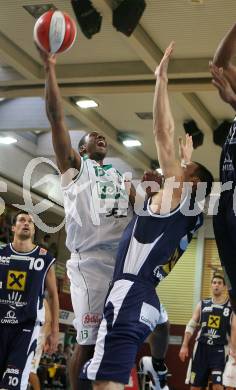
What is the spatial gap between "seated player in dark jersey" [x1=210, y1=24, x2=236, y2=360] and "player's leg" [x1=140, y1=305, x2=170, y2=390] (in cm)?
125

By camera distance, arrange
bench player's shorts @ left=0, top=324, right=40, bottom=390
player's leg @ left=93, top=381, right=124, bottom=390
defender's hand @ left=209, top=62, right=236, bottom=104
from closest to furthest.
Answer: defender's hand @ left=209, top=62, right=236, bottom=104, player's leg @ left=93, top=381, right=124, bottom=390, bench player's shorts @ left=0, top=324, right=40, bottom=390

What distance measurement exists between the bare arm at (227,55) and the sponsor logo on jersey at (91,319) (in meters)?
2.10

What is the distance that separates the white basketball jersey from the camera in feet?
18.0

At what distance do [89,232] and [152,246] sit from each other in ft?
3.70

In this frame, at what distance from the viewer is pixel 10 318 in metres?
6.80

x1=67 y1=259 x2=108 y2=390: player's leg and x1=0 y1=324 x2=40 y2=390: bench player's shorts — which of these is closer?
x1=67 y1=259 x2=108 y2=390: player's leg

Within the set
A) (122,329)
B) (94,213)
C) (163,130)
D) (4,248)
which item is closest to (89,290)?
→ (94,213)

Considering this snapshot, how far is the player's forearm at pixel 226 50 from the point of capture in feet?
12.5

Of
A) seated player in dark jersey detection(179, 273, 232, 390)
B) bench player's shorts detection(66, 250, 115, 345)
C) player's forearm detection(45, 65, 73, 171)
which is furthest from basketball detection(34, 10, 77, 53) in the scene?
seated player in dark jersey detection(179, 273, 232, 390)

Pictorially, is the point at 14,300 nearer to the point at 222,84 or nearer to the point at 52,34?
the point at 52,34

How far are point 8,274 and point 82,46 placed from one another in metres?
4.82

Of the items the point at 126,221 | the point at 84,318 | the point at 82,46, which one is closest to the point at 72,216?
the point at 126,221

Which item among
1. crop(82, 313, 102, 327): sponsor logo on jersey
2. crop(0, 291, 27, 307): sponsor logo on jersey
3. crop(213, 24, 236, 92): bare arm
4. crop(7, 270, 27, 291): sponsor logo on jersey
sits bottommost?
crop(82, 313, 102, 327): sponsor logo on jersey

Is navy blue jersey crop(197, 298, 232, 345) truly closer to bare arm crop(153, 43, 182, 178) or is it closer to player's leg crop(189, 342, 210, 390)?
player's leg crop(189, 342, 210, 390)
